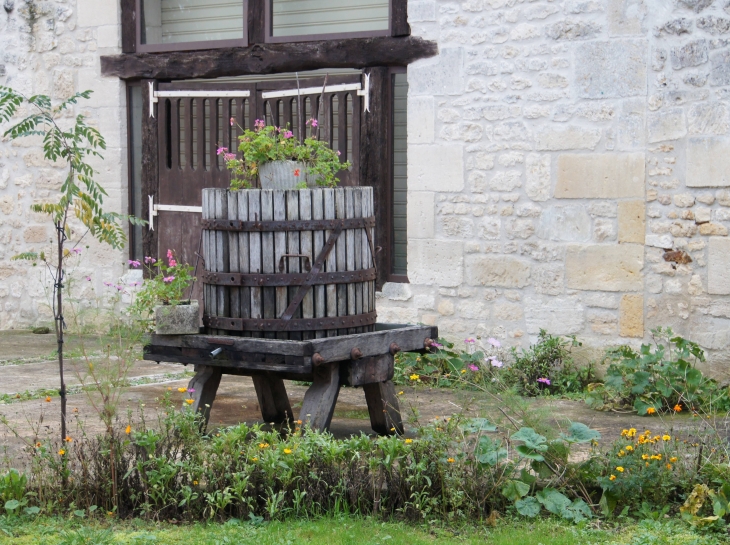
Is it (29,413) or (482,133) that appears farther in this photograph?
(482,133)

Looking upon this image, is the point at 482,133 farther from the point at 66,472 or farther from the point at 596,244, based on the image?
the point at 66,472

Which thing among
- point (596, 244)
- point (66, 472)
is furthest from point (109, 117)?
point (66, 472)

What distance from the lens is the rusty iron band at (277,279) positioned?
5.30m

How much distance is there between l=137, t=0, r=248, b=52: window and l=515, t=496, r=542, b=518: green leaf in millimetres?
5685

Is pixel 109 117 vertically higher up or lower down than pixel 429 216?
higher up

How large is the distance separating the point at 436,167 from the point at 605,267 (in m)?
1.53

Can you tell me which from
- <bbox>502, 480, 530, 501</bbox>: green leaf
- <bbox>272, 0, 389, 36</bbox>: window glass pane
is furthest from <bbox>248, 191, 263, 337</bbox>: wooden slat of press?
<bbox>272, 0, 389, 36</bbox>: window glass pane

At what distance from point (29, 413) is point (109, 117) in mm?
3989

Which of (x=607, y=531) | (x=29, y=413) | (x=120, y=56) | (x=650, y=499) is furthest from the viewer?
(x=120, y=56)

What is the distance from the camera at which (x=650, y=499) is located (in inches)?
177

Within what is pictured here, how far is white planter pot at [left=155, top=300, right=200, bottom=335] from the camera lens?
545 cm

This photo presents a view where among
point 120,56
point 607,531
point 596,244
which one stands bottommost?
point 607,531

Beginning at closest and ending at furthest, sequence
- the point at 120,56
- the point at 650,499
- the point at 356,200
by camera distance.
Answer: the point at 650,499
the point at 356,200
the point at 120,56

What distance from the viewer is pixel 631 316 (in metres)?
7.35
